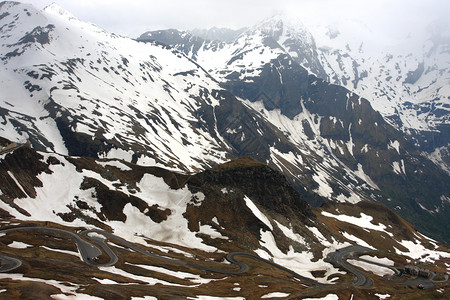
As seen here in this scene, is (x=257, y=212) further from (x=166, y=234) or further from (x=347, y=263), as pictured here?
(x=347, y=263)

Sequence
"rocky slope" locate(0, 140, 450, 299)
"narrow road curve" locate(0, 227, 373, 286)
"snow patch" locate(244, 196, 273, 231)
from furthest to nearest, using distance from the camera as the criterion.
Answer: "snow patch" locate(244, 196, 273, 231) < "narrow road curve" locate(0, 227, 373, 286) < "rocky slope" locate(0, 140, 450, 299)

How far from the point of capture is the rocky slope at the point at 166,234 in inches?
3039

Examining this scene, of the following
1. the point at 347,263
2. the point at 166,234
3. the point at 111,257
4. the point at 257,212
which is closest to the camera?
the point at 111,257

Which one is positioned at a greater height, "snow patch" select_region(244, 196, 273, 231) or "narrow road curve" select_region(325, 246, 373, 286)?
"snow patch" select_region(244, 196, 273, 231)

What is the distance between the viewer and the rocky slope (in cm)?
7719

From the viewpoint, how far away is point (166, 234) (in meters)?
134

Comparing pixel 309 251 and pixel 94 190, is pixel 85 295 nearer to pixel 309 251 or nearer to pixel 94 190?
pixel 94 190

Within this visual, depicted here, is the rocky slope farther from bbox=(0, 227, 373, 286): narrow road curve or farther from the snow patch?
bbox=(0, 227, 373, 286): narrow road curve

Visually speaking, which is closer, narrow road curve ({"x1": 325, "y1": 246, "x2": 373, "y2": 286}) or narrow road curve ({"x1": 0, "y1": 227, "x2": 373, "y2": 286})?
narrow road curve ({"x1": 0, "y1": 227, "x2": 373, "y2": 286})

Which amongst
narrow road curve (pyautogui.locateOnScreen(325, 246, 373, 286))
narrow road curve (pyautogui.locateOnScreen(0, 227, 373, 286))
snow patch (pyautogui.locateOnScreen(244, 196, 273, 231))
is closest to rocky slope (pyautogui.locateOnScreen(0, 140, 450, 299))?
snow patch (pyautogui.locateOnScreen(244, 196, 273, 231))

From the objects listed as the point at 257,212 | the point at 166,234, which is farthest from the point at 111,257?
the point at 257,212

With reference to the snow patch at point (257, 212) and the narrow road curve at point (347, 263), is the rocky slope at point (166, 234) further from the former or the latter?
the narrow road curve at point (347, 263)

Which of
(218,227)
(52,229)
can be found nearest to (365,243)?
(218,227)

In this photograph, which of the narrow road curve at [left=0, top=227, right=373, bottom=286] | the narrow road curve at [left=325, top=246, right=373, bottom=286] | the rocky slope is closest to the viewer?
the rocky slope
